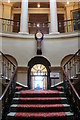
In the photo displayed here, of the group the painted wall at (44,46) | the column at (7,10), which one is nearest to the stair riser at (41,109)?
the painted wall at (44,46)

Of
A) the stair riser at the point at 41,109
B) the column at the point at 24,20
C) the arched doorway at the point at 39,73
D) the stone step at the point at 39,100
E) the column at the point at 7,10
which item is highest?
the column at the point at 7,10

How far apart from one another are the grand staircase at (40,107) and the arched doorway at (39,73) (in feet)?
9.18

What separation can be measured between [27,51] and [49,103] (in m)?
3.90

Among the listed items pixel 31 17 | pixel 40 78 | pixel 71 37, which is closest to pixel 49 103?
pixel 40 78

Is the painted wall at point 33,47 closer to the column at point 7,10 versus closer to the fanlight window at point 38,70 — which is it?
the fanlight window at point 38,70

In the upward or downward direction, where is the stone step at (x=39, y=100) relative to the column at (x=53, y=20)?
downward

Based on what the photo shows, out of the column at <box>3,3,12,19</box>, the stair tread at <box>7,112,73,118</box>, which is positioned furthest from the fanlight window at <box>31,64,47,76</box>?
the column at <box>3,3,12,19</box>

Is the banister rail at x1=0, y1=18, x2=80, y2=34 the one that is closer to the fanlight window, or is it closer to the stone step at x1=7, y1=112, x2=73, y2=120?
the fanlight window

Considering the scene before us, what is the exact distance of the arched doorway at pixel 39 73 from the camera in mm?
8062

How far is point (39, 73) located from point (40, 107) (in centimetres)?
409

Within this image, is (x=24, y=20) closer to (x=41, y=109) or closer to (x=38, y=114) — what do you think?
(x=41, y=109)

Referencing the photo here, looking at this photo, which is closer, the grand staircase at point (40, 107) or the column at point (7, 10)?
the grand staircase at point (40, 107)

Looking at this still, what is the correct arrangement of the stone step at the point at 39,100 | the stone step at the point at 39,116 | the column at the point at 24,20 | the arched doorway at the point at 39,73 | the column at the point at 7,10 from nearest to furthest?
the stone step at the point at 39,116, the stone step at the point at 39,100, the arched doorway at the point at 39,73, the column at the point at 24,20, the column at the point at 7,10

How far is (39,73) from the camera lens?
840cm
